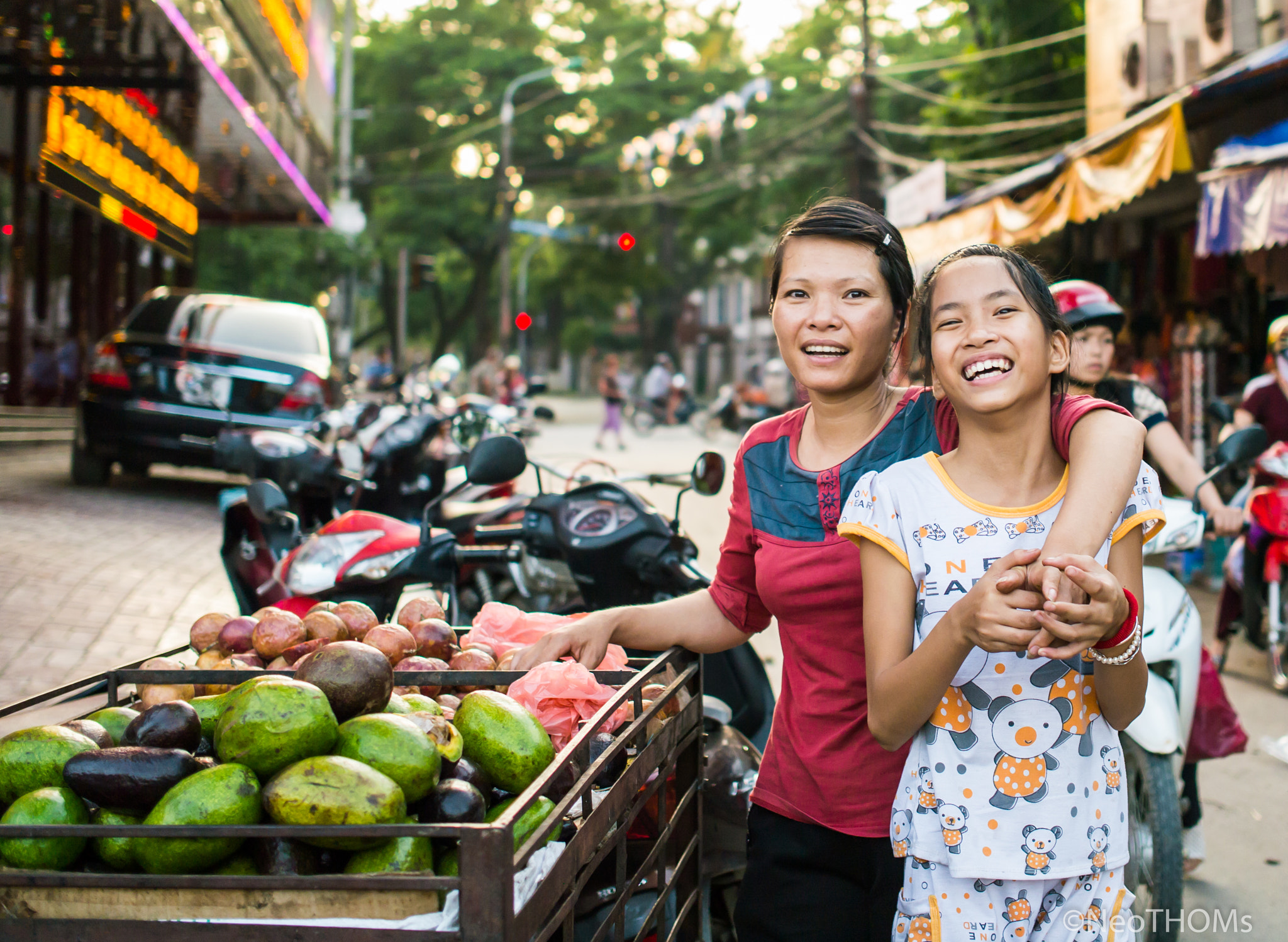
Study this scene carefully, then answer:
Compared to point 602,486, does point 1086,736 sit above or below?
below

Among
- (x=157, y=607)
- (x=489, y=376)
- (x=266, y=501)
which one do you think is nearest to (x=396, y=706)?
(x=266, y=501)

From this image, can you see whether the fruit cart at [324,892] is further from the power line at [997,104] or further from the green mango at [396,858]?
the power line at [997,104]

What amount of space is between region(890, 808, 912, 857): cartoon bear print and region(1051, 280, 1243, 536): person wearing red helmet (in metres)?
2.07

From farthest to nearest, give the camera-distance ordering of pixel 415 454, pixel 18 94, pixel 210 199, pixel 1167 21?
pixel 210 199
pixel 1167 21
pixel 18 94
pixel 415 454

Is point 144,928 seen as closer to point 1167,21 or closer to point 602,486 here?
point 602,486

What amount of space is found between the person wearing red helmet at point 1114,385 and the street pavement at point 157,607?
1.10m

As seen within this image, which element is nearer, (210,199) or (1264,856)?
(1264,856)

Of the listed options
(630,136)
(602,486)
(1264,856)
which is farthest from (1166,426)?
(630,136)

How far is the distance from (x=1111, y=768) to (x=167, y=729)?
1.38 metres

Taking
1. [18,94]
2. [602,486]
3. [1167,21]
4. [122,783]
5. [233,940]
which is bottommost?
[233,940]

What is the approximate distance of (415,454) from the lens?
17.8 feet

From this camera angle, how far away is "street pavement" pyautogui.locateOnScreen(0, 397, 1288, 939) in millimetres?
3727

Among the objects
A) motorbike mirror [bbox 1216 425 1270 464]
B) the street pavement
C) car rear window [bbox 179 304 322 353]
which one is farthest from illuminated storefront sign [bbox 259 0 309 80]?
motorbike mirror [bbox 1216 425 1270 464]

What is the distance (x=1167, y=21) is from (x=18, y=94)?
35.9ft
